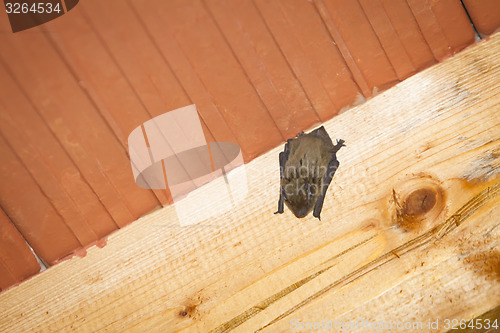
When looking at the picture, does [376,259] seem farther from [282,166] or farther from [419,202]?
[282,166]

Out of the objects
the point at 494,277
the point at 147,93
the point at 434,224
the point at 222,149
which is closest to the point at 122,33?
the point at 147,93

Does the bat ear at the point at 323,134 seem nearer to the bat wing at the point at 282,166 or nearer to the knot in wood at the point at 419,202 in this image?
the bat wing at the point at 282,166

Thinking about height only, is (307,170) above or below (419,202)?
above

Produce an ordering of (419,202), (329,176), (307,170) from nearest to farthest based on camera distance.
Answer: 1. (419,202)
2. (329,176)
3. (307,170)

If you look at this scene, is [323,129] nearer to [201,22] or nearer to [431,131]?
[431,131]

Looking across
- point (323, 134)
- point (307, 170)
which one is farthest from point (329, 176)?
point (307, 170)

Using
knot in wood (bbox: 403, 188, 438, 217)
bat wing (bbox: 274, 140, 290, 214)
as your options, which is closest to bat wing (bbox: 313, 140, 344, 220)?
bat wing (bbox: 274, 140, 290, 214)

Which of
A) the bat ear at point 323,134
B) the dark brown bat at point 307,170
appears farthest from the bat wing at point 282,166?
the bat ear at point 323,134

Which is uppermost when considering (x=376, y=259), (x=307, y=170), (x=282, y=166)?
(x=282, y=166)
